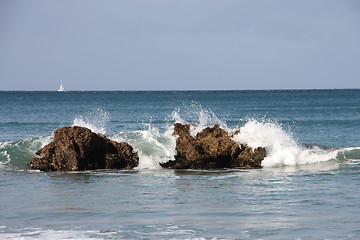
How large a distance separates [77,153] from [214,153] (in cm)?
344

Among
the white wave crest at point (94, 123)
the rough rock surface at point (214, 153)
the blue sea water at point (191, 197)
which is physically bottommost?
the blue sea water at point (191, 197)

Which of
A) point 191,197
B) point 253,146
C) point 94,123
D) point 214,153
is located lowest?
point 191,197

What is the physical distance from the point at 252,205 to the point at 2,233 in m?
3.79

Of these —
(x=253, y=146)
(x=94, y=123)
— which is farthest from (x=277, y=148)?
(x=94, y=123)

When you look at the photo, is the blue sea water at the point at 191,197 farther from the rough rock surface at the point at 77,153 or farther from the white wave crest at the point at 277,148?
the rough rock surface at the point at 77,153

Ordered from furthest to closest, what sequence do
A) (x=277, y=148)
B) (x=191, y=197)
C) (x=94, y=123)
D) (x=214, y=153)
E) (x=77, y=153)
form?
(x=94, y=123)
(x=277, y=148)
(x=214, y=153)
(x=77, y=153)
(x=191, y=197)

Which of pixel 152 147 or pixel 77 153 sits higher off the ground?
pixel 152 147

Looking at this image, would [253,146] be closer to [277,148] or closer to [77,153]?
[277,148]

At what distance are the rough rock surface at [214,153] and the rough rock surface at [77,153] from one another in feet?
5.14

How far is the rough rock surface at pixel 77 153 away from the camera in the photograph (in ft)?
42.6

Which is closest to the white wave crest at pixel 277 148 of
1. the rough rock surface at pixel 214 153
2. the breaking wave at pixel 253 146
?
the breaking wave at pixel 253 146

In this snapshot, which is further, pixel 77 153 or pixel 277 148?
pixel 277 148

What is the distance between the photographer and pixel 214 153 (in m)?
13.2
